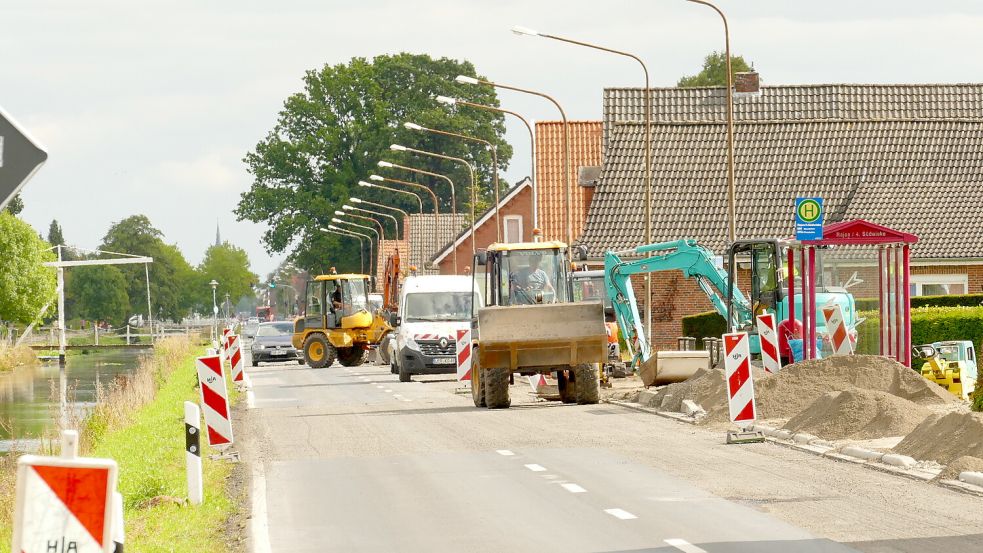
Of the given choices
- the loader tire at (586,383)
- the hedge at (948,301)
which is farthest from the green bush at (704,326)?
the loader tire at (586,383)

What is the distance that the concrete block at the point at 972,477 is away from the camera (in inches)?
552

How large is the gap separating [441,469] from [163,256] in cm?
14923

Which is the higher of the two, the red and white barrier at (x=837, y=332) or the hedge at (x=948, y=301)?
the hedge at (x=948, y=301)

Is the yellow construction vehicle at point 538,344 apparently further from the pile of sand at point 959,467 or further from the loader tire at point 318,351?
the loader tire at point 318,351

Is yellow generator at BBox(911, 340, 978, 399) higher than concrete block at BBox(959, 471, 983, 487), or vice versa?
yellow generator at BBox(911, 340, 978, 399)

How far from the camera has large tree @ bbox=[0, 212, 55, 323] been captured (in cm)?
8844

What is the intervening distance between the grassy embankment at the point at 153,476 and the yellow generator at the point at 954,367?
12612 millimetres

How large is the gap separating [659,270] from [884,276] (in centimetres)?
535

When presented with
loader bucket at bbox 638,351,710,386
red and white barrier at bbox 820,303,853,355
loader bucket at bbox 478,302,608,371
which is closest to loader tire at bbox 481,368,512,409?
loader bucket at bbox 478,302,608,371

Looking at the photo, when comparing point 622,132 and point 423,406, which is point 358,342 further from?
point 423,406

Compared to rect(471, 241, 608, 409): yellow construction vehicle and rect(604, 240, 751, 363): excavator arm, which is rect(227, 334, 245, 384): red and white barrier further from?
rect(471, 241, 608, 409): yellow construction vehicle

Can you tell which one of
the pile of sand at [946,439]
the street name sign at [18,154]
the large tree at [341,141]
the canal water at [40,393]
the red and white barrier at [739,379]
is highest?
the large tree at [341,141]

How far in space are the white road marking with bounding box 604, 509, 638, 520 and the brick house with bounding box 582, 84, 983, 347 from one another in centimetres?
3686

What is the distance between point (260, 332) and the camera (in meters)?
62.0
